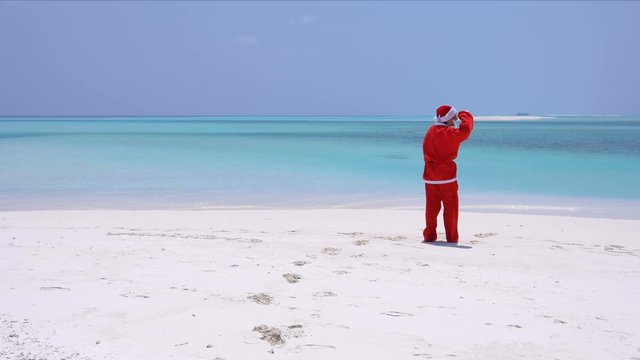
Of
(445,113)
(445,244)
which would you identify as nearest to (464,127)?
(445,113)

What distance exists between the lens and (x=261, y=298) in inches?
137

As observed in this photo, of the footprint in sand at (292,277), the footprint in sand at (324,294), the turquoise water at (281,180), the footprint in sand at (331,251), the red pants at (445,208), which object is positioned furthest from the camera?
the turquoise water at (281,180)

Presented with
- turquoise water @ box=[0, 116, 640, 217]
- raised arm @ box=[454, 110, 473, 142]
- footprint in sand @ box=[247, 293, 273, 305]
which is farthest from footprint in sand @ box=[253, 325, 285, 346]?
turquoise water @ box=[0, 116, 640, 217]

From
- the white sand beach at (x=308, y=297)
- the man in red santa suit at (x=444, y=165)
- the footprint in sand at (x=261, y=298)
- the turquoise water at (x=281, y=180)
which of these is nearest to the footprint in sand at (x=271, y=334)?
the white sand beach at (x=308, y=297)

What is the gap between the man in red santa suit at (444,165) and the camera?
5.77m

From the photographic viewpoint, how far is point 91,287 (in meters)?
3.52

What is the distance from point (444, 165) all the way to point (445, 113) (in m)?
0.51

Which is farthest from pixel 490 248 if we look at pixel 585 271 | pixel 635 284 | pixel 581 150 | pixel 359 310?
pixel 581 150

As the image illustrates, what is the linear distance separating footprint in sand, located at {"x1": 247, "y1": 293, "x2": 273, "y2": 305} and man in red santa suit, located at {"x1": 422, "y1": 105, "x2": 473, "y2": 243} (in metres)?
2.75

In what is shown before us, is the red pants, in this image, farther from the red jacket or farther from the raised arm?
the raised arm

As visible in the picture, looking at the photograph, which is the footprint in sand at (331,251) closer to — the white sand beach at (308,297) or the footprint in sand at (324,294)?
the white sand beach at (308,297)

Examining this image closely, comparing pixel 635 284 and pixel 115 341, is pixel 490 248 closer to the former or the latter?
pixel 635 284

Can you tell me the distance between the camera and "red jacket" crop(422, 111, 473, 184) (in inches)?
225

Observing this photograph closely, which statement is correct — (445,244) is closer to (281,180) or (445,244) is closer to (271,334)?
(271,334)
